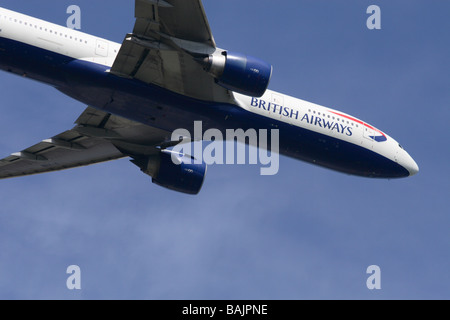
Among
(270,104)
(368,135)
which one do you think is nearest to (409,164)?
(368,135)

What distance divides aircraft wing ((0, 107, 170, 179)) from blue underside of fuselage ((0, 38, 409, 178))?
4.12 metres

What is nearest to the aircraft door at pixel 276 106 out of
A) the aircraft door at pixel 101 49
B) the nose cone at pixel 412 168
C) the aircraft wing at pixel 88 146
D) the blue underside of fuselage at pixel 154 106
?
the blue underside of fuselage at pixel 154 106

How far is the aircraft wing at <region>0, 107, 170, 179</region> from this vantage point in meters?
43.4

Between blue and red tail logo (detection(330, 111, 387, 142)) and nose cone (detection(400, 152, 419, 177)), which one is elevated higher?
blue and red tail logo (detection(330, 111, 387, 142))

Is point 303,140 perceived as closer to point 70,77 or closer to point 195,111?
point 195,111

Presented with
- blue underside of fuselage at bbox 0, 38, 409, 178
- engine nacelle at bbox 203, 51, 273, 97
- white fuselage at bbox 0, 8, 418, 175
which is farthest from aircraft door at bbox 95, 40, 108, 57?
engine nacelle at bbox 203, 51, 273, 97

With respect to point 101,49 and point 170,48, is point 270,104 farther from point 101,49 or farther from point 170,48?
point 101,49

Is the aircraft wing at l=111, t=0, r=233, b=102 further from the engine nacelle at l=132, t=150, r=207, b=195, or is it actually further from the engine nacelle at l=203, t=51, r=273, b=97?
the engine nacelle at l=132, t=150, r=207, b=195

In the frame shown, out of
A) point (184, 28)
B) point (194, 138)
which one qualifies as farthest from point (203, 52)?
point (194, 138)

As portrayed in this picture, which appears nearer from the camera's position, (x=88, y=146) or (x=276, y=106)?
(x=276, y=106)

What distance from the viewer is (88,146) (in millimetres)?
46594

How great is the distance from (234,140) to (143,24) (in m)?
9.11

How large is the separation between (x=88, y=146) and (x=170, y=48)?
12673 millimetres

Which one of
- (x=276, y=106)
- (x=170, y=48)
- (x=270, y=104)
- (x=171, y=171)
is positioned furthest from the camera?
(x=171, y=171)
